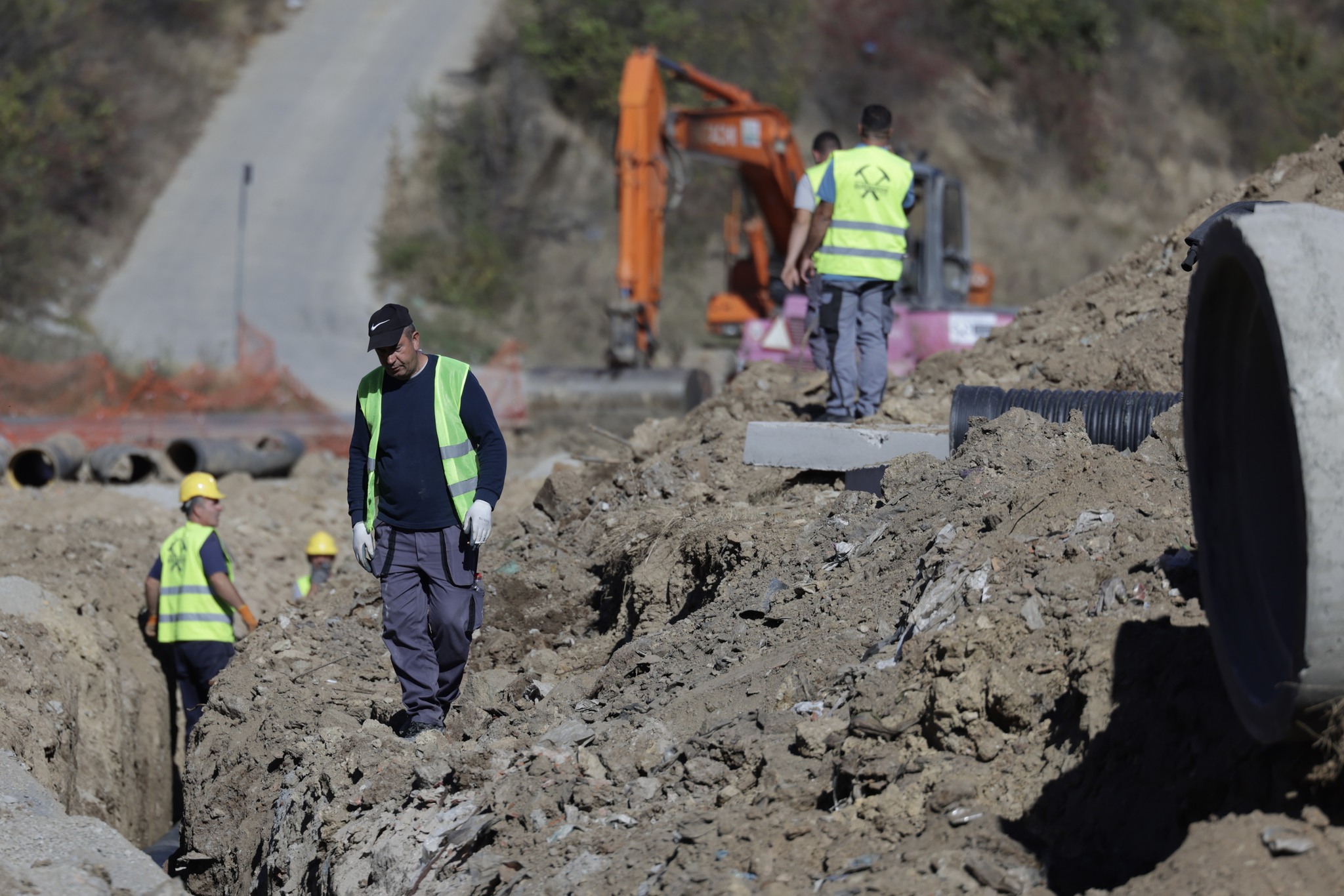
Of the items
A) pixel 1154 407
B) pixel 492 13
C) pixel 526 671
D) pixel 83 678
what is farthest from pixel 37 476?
pixel 492 13

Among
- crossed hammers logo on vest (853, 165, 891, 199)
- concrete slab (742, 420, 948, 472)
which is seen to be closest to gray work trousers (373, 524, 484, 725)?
concrete slab (742, 420, 948, 472)

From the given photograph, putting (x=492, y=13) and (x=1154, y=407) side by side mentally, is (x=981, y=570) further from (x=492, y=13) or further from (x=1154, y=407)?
(x=492, y=13)

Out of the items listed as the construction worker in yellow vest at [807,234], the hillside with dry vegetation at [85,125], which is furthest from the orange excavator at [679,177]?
the hillside with dry vegetation at [85,125]

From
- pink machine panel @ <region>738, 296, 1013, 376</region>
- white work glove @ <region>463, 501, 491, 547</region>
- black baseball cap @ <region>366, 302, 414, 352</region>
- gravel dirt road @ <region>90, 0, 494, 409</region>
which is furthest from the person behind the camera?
gravel dirt road @ <region>90, 0, 494, 409</region>

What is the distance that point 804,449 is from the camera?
670 cm

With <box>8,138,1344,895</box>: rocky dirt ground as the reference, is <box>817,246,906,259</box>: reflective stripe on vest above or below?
above

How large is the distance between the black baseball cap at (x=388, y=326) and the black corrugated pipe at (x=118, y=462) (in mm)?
8607

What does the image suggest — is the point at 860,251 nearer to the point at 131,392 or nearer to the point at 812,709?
the point at 812,709

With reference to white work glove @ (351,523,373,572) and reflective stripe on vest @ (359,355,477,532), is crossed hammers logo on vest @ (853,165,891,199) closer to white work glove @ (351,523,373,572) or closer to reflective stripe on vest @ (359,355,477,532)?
reflective stripe on vest @ (359,355,477,532)

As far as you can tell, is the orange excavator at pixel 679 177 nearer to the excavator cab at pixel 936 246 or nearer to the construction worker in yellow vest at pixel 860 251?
the excavator cab at pixel 936 246

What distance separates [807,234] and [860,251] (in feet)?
1.45

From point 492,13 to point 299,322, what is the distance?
12.0 metres

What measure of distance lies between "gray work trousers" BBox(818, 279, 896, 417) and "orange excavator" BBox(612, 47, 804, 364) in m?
6.05

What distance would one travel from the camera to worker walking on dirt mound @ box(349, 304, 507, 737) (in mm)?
5289
